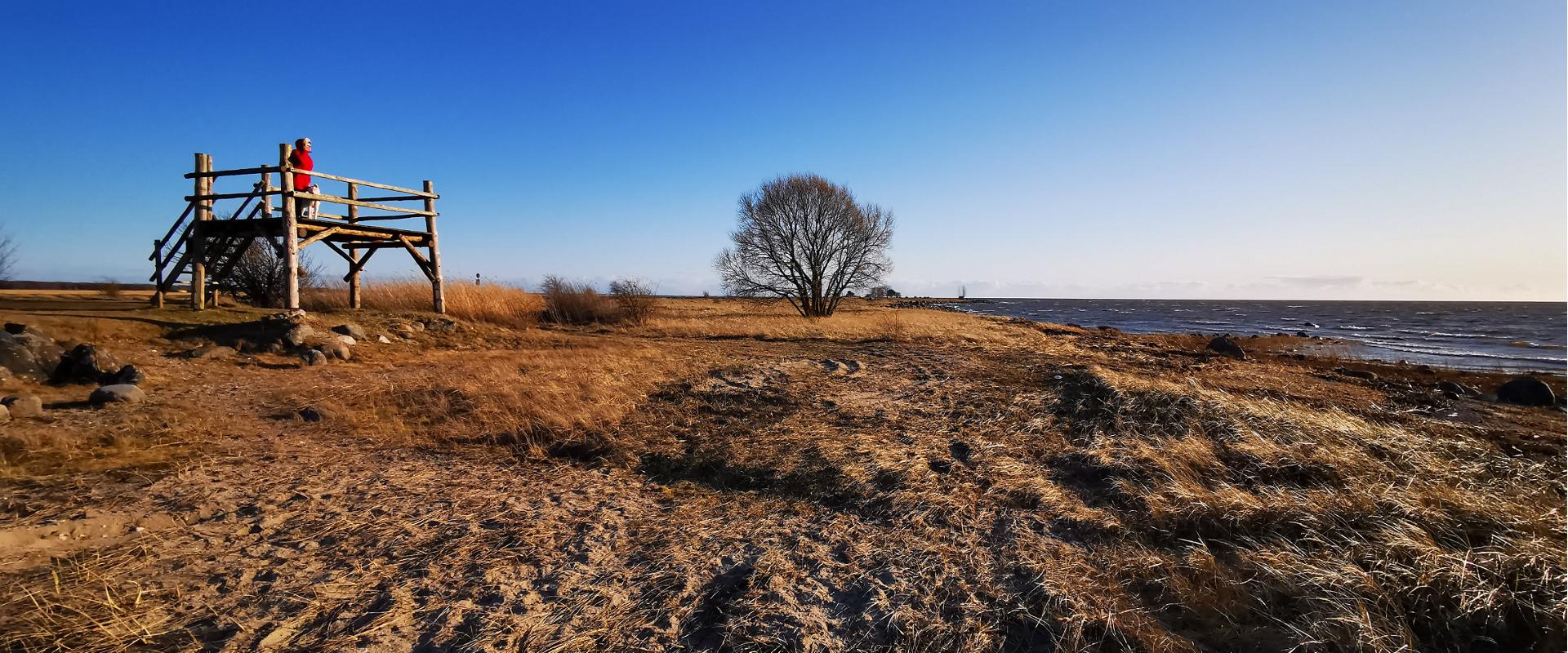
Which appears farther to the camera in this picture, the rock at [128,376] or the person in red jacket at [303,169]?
the person in red jacket at [303,169]

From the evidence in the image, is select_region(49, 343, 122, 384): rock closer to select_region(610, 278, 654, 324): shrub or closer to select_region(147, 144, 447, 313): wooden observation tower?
select_region(147, 144, 447, 313): wooden observation tower

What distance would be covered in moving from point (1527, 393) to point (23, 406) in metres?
20.7

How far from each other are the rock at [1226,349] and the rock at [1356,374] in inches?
89.9

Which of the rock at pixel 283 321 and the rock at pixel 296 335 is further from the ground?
the rock at pixel 283 321

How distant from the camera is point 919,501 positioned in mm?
4328

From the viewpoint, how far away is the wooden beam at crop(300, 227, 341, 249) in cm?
1176

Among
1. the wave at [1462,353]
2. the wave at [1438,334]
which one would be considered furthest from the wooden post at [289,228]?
the wave at [1438,334]

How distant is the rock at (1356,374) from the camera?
13141mm

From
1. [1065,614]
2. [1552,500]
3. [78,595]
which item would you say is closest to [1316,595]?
[1065,614]

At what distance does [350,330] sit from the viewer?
1079 cm

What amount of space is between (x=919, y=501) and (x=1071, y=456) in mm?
1730

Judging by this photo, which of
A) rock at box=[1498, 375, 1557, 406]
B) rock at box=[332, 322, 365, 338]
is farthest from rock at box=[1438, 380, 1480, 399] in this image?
rock at box=[332, 322, 365, 338]

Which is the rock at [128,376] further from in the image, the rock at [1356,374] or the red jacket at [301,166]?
the rock at [1356,374]

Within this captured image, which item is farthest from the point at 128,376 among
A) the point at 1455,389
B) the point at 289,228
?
the point at 1455,389
